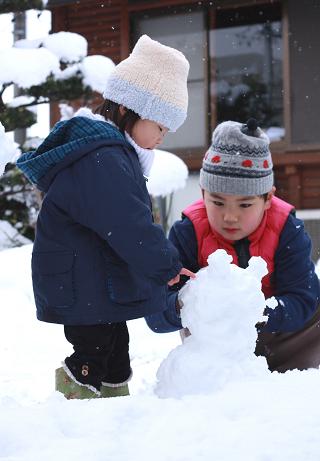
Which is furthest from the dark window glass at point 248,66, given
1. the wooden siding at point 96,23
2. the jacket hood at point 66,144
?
the jacket hood at point 66,144

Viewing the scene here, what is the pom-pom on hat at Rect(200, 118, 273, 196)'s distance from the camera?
285 centimetres

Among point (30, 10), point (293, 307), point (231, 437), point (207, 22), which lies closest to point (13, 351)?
point (293, 307)

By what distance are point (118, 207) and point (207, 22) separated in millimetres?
9412

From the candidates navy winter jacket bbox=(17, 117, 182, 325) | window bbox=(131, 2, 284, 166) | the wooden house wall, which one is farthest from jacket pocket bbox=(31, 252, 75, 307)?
window bbox=(131, 2, 284, 166)

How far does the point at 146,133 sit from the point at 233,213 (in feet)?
1.65

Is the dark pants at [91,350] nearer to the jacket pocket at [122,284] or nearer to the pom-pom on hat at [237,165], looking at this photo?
the jacket pocket at [122,284]

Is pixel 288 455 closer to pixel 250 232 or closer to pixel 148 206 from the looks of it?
pixel 148 206

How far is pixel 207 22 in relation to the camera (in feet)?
36.2

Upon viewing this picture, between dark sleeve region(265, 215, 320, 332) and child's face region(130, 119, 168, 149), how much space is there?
0.76m

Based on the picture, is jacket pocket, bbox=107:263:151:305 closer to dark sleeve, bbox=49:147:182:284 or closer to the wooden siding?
dark sleeve, bbox=49:147:182:284

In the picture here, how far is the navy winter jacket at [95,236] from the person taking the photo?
7.38 feet

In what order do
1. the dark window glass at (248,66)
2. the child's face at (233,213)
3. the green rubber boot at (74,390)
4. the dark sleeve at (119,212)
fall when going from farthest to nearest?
the dark window glass at (248,66), the child's face at (233,213), the green rubber boot at (74,390), the dark sleeve at (119,212)

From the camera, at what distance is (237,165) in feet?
9.44

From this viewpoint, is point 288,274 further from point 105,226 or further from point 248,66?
point 248,66
